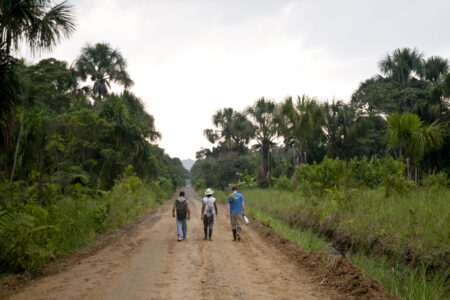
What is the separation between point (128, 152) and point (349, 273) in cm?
1783

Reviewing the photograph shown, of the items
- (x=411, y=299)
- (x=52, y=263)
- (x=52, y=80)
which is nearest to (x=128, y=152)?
(x=52, y=80)

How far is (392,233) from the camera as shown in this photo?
311 inches

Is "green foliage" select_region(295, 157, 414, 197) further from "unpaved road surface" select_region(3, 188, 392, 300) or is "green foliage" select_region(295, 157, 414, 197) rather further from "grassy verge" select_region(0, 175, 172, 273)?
"grassy verge" select_region(0, 175, 172, 273)

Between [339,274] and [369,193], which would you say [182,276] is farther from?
[369,193]

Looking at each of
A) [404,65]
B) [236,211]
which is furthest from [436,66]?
[236,211]

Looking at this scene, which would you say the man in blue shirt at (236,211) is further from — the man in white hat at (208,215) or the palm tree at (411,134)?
the palm tree at (411,134)

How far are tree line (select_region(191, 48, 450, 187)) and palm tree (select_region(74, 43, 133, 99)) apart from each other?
11307mm

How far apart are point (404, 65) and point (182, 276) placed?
3893 centimetres

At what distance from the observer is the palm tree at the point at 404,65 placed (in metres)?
36.9

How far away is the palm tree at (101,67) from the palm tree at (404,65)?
95.0 ft

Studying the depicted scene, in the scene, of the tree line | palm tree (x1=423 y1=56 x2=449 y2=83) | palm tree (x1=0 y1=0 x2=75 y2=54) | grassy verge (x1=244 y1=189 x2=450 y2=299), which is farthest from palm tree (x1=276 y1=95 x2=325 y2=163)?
palm tree (x1=423 y1=56 x2=449 y2=83)

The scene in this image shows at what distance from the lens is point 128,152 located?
2184 cm

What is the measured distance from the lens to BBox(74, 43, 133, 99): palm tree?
92.9 ft

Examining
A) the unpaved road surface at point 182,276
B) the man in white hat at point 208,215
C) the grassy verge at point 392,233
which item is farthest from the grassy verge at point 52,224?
the grassy verge at point 392,233
